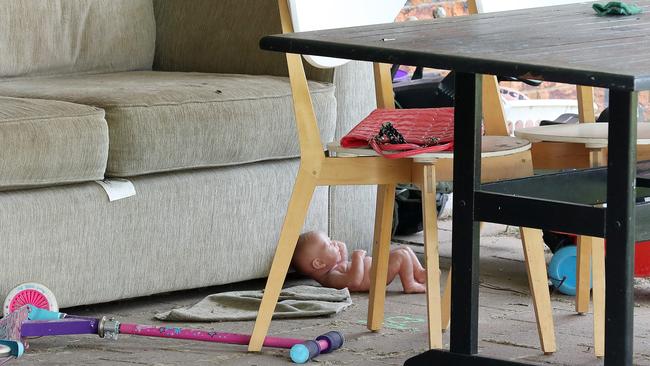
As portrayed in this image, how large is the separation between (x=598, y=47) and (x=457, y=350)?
536 millimetres

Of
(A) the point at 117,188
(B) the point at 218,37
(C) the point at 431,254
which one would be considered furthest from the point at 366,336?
(B) the point at 218,37

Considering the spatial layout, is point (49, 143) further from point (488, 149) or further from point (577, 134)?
point (577, 134)

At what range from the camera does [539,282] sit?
2379 mm

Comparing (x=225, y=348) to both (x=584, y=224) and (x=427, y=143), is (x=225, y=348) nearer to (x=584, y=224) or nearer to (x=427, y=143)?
(x=427, y=143)

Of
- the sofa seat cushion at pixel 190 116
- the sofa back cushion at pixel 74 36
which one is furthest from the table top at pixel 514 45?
the sofa back cushion at pixel 74 36

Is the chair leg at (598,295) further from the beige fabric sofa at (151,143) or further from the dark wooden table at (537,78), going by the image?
the beige fabric sofa at (151,143)

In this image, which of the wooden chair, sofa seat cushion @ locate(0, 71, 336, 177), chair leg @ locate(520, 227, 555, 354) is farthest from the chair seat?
sofa seat cushion @ locate(0, 71, 336, 177)

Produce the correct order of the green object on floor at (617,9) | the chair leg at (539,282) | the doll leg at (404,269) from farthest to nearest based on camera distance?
the doll leg at (404,269) < the chair leg at (539,282) < the green object on floor at (617,9)

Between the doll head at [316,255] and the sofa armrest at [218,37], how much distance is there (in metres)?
0.42

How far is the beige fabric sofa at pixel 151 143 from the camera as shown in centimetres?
257

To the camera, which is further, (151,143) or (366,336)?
(151,143)

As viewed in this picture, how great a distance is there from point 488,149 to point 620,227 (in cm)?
59

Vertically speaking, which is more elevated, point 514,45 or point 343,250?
point 514,45

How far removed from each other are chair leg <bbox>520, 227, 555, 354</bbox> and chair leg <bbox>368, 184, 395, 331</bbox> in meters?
0.30
